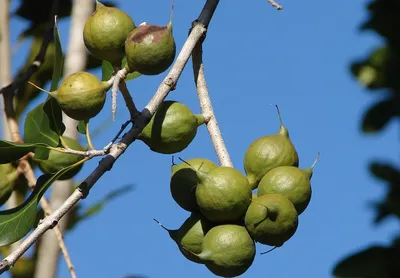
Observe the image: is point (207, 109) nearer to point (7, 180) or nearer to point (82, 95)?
point (82, 95)

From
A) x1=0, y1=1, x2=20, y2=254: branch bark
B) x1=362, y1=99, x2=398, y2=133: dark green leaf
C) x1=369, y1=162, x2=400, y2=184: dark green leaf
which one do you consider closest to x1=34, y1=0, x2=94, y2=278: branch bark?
x1=0, y1=1, x2=20, y2=254: branch bark

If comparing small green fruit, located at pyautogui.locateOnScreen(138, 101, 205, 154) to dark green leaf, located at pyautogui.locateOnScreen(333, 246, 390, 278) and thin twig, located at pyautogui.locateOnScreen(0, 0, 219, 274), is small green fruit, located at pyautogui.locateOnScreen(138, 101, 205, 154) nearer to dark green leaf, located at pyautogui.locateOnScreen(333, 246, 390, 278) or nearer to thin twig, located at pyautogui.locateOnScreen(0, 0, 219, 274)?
thin twig, located at pyautogui.locateOnScreen(0, 0, 219, 274)

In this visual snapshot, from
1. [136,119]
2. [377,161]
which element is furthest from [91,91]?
[377,161]

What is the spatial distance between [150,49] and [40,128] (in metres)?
0.35

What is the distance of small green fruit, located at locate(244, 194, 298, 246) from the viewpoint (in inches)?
68.6

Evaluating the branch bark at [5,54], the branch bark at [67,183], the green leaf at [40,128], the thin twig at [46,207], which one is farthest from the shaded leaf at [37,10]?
the green leaf at [40,128]

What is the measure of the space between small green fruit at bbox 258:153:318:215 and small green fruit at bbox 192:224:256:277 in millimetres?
95

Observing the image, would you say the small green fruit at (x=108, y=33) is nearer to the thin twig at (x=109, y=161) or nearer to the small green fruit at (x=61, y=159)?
the thin twig at (x=109, y=161)

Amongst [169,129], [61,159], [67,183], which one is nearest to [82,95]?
[169,129]

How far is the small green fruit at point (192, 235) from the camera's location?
71.9 inches

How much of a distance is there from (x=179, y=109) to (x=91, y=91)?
24cm

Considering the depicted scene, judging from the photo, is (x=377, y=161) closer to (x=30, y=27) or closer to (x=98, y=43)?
(x=30, y=27)

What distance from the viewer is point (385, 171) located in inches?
137

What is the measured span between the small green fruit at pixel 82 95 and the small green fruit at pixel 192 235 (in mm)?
318
